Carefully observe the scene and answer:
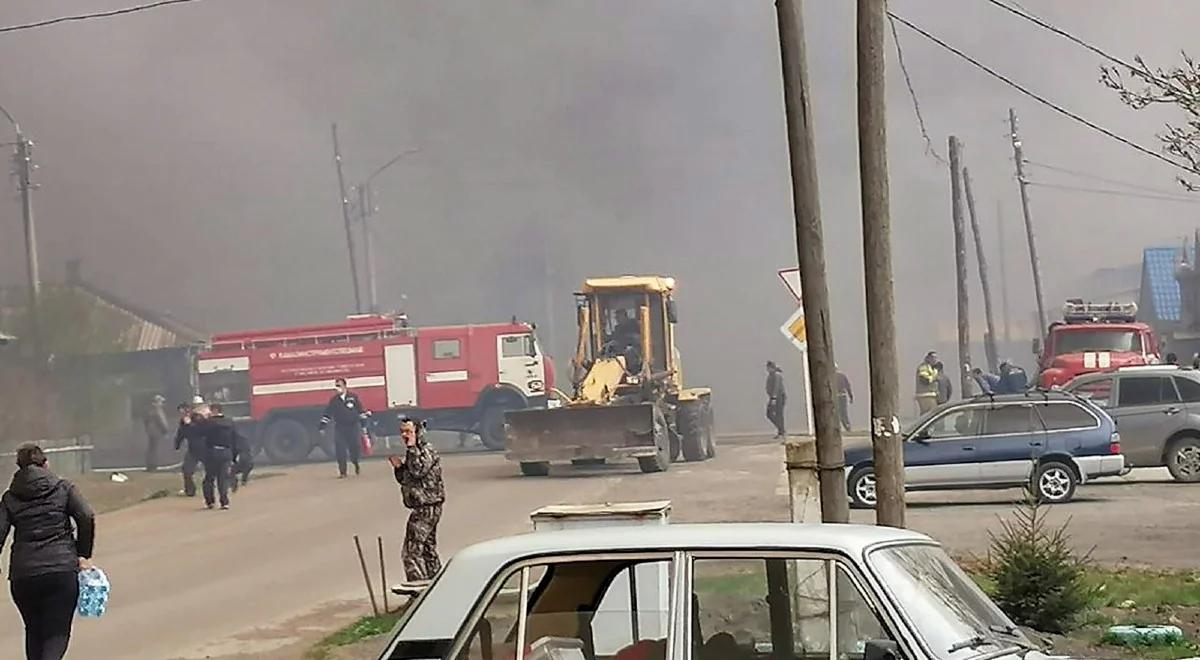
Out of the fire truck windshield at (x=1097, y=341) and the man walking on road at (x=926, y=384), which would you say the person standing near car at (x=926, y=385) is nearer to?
the man walking on road at (x=926, y=384)

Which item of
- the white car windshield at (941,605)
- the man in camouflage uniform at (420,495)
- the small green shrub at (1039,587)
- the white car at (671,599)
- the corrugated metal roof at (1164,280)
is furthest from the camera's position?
the corrugated metal roof at (1164,280)

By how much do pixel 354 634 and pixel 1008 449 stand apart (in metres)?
8.34

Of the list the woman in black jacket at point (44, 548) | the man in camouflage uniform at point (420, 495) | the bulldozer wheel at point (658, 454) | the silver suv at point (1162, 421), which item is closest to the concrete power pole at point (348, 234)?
the bulldozer wheel at point (658, 454)

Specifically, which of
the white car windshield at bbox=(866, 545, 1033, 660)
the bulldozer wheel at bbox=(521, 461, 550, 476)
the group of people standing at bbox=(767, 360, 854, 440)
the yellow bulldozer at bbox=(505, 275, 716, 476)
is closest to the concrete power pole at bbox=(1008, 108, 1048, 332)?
the group of people standing at bbox=(767, 360, 854, 440)

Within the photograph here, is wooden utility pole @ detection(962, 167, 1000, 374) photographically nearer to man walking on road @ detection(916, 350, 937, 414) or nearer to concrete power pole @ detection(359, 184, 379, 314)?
man walking on road @ detection(916, 350, 937, 414)

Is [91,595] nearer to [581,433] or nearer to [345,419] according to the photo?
[581,433]

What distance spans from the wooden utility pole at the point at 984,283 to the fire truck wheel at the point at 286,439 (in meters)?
12.4

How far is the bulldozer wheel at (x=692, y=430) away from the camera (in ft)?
75.7

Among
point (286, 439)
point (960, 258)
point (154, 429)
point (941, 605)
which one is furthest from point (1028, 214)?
point (941, 605)

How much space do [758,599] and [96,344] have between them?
26.8 m

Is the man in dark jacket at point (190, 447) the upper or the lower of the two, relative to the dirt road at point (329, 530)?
upper

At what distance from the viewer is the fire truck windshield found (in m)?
22.9

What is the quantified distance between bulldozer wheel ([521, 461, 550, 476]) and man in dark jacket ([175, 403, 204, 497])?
469 cm

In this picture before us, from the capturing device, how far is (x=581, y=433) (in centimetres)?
2088
